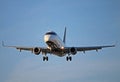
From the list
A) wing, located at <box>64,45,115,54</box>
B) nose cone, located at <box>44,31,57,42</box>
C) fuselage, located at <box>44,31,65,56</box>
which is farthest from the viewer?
wing, located at <box>64,45,115,54</box>

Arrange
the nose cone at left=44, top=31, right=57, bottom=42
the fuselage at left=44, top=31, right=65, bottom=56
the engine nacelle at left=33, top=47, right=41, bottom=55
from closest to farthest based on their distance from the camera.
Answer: the nose cone at left=44, top=31, right=57, bottom=42 → the fuselage at left=44, top=31, right=65, bottom=56 → the engine nacelle at left=33, top=47, right=41, bottom=55

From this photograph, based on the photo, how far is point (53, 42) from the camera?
5391 cm

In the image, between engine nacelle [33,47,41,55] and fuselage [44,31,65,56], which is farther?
engine nacelle [33,47,41,55]

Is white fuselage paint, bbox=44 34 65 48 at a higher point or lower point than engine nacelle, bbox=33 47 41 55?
higher

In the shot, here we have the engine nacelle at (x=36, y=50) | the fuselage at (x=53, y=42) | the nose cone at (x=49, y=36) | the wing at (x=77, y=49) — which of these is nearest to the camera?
the nose cone at (x=49, y=36)

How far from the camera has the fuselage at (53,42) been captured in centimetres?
5379

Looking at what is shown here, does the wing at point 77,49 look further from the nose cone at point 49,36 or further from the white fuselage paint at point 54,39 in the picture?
the nose cone at point 49,36

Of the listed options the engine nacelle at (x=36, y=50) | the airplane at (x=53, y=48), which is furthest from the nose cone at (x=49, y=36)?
the engine nacelle at (x=36, y=50)

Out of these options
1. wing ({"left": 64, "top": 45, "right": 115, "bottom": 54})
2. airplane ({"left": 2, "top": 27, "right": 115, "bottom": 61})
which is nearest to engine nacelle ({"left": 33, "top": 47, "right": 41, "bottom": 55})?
airplane ({"left": 2, "top": 27, "right": 115, "bottom": 61})

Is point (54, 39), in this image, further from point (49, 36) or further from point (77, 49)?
point (77, 49)

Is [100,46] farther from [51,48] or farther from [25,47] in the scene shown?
[25,47]

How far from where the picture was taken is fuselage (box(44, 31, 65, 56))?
5379cm

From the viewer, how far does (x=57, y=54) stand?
5797cm

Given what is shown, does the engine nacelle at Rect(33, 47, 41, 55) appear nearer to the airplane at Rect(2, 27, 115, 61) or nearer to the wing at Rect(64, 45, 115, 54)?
the airplane at Rect(2, 27, 115, 61)
